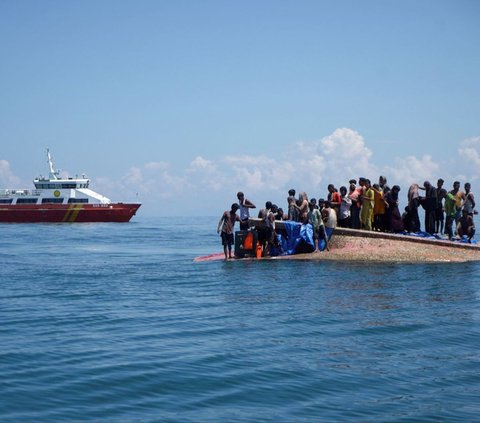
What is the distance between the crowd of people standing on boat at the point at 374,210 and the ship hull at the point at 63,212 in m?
49.7

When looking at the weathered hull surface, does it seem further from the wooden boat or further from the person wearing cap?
the person wearing cap

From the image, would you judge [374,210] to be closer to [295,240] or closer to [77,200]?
[295,240]

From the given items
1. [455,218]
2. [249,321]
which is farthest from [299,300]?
[455,218]

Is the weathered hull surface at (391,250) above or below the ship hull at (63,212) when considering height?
below

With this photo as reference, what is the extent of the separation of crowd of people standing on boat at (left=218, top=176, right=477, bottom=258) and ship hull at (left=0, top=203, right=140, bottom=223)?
49712 mm

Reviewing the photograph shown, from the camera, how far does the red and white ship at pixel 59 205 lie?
7038cm

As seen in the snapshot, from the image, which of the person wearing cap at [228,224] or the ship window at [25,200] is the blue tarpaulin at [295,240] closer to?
the person wearing cap at [228,224]

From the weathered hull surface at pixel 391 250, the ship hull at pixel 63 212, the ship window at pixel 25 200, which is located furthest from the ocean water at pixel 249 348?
the ship window at pixel 25 200

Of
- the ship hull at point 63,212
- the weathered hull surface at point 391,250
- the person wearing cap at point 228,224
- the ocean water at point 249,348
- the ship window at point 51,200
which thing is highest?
the ship window at point 51,200

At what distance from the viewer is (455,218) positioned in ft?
73.2

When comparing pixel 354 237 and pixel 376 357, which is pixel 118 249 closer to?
pixel 354 237

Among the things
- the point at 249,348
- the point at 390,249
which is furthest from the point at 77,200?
the point at 249,348

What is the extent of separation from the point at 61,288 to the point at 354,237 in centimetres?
832

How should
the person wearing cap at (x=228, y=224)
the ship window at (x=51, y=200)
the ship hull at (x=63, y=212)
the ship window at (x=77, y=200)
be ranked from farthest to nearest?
1. the ship window at (x=77, y=200)
2. the ship window at (x=51, y=200)
3. the ship hull at (x=63, y=212)
4. the person wearing cap at (x=228, y=224)
